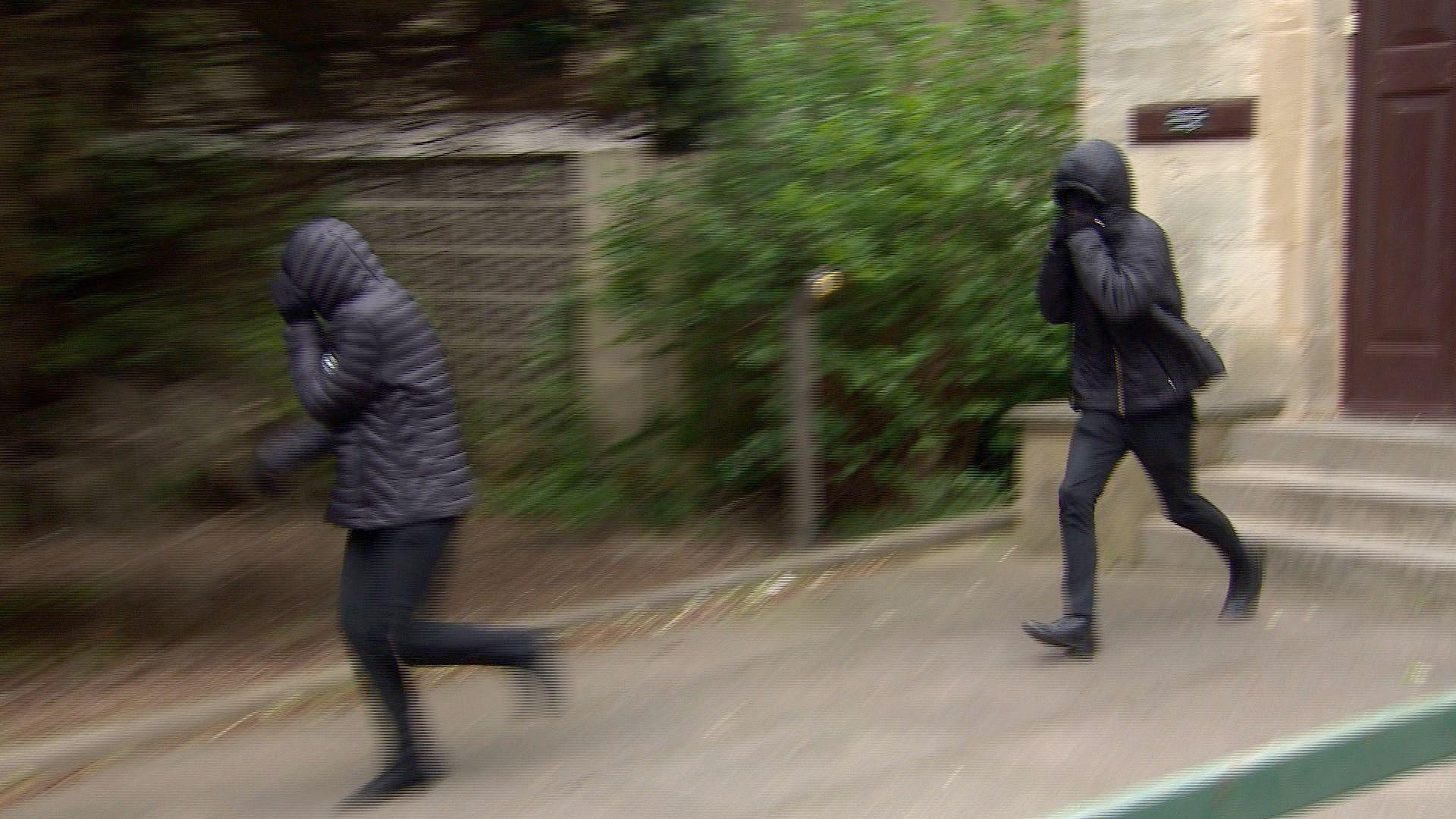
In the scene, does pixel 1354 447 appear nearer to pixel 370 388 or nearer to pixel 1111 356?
pixel 1111 356

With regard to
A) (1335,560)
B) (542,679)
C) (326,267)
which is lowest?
(1335,560)

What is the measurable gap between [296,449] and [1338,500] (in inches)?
164

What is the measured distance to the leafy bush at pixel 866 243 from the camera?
7531mm

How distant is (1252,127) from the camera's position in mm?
7086

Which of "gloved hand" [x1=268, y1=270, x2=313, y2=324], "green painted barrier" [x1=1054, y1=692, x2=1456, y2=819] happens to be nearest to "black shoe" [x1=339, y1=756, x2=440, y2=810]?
"gloved hand" [x1=268, y1=270, x2=313, y2=324]

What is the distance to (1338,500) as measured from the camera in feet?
21.0

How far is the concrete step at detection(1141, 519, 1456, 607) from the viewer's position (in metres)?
5.88

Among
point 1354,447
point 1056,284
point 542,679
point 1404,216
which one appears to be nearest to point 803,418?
point 1056,284

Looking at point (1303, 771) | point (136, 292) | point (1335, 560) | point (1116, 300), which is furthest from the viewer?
point (1335, 560)

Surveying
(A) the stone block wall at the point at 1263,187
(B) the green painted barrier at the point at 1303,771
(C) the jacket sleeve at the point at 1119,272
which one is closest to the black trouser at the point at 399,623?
(C) the jacket sleeve at the point at 1119,272

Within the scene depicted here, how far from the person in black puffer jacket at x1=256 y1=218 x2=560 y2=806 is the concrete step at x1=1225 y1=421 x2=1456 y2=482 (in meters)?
3.94

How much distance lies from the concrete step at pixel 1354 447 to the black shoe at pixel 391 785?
13.5ft

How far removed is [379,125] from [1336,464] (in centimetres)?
426

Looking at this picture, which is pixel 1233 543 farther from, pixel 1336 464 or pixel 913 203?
pixel 913 203
